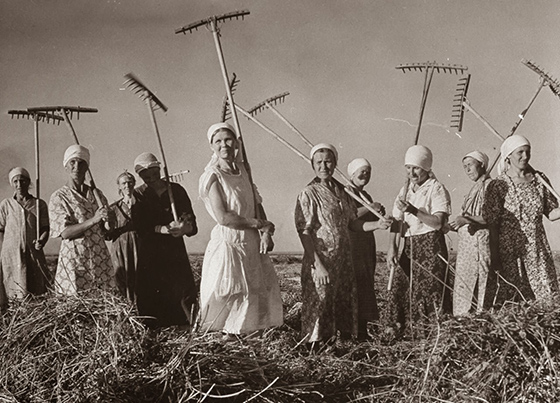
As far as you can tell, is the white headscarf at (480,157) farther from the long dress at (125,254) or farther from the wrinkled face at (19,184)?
the wrinkled face at (19,184)

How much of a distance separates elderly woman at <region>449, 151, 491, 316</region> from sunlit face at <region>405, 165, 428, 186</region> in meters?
0.46

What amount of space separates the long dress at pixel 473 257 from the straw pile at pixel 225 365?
7.09 feet

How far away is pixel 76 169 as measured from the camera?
4.86 m

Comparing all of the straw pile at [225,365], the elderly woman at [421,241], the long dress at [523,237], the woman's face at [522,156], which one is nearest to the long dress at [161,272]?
the elderly woman at [421,241]

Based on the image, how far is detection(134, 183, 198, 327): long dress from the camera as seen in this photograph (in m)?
5.40

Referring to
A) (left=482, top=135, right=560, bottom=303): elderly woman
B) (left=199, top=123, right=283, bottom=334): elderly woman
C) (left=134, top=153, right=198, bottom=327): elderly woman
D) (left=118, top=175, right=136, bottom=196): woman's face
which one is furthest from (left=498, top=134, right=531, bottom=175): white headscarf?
(left=118, top=175, right=136, bottom=196): woman's face

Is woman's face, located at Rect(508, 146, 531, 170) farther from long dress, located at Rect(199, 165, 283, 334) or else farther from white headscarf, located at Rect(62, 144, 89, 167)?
white headscarf, located at Rect(62, 144, 89, 167)

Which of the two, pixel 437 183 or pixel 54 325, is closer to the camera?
pixel 54 325

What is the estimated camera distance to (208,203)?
4.36m

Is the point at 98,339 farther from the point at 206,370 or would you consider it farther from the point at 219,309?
the point at 219,309

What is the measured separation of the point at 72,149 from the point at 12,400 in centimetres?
271

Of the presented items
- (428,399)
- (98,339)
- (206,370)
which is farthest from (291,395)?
(98,339)

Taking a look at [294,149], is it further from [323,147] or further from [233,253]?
[233,253]

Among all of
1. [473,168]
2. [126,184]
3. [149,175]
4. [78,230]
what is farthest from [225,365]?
[126,184]
